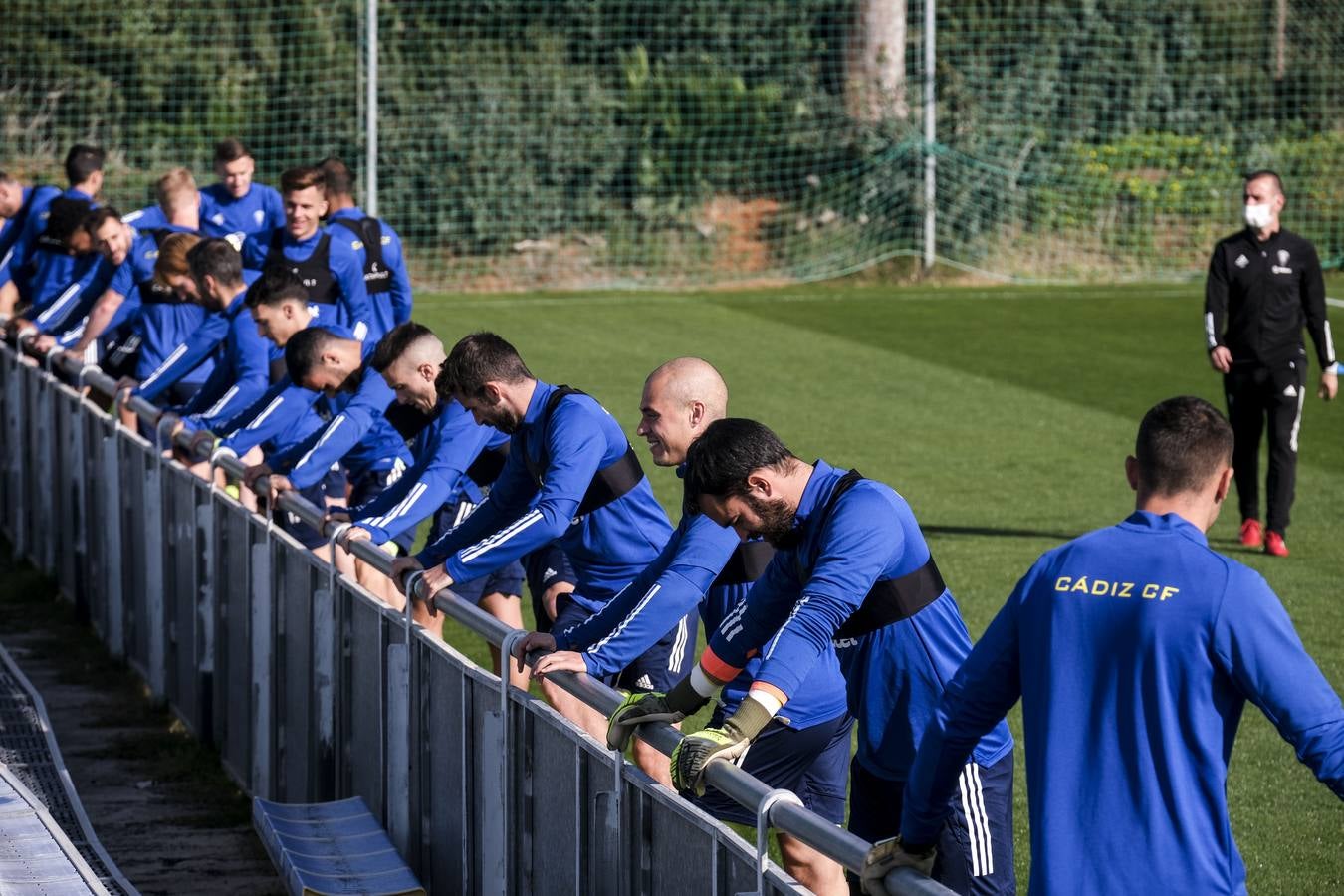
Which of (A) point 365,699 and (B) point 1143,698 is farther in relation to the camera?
(A) point 365,699

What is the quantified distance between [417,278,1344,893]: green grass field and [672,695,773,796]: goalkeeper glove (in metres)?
2.83

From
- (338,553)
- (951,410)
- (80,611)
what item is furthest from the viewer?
(951,410)

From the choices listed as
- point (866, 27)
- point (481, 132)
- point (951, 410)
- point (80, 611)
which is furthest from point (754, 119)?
point (80, 611)

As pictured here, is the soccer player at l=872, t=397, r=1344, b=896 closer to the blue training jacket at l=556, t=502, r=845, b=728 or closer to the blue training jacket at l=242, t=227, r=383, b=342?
the blue training jacket at l=556, t=502, r=845, b=728

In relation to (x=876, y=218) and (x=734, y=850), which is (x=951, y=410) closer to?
(x=876, y=218)

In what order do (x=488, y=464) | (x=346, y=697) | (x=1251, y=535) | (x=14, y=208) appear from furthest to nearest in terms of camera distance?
(x=14, y=208)
(x=1251, y=535)
(x=488, y=464)
(x=346, y=697)

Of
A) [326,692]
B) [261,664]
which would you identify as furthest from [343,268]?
[326,692]

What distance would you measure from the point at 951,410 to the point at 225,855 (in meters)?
11.1

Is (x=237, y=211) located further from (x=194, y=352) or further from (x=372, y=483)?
(x=372, y=483)

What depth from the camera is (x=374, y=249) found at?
12.3m

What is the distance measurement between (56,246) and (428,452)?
25.2 feet

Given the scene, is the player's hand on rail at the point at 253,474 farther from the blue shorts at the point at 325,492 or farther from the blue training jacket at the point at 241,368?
the blue training jacket at the point at 241,368

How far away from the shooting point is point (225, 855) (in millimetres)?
7297

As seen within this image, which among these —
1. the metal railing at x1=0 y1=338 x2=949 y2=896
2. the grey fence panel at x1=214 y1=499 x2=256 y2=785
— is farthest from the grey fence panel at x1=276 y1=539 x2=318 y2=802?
the grey fence panel at x1=214 y1=499 x2=256 y2=785
